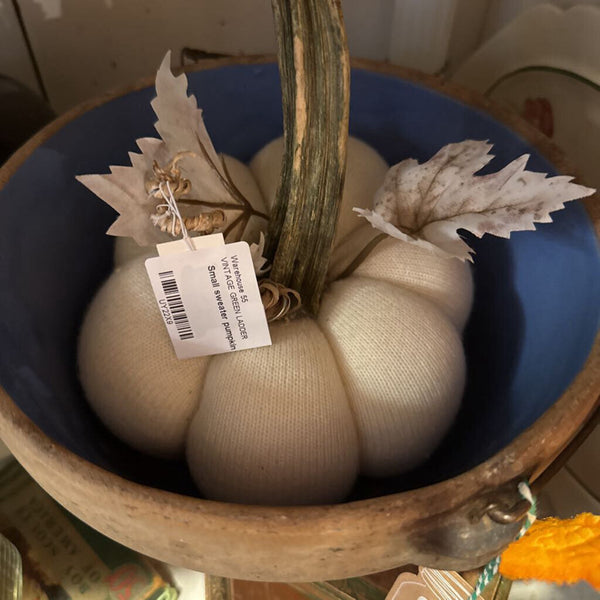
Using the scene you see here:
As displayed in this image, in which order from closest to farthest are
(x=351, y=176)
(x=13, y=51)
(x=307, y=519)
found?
(x=307, y=519)
(x=351, y=176)
(x=13, y=51)

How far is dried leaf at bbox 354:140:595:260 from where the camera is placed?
450mm

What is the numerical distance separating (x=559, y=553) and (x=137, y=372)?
360 millimetres

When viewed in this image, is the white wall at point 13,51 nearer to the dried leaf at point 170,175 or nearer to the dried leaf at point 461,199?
the dried leaf at point 170,175

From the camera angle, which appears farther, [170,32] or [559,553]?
[170,32]

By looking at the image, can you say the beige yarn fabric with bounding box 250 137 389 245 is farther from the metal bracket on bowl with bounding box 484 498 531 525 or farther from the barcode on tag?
the metal bracket on bowl with bounding box 484 498 531 525

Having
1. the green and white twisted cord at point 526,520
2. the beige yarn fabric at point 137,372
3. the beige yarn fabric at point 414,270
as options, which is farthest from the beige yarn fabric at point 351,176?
the green and white twisted cord at point 526,520

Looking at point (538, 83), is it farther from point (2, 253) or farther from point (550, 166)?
point (2, 253)

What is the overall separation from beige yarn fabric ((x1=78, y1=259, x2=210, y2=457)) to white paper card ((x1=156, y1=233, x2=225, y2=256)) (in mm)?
81

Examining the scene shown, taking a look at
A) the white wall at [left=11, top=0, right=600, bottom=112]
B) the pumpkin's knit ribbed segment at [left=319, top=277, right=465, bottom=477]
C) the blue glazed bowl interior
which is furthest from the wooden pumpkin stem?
the white wall at [left=11, top=0, right=600, bottom=112]

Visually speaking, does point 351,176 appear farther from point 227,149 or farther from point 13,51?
point 13,51

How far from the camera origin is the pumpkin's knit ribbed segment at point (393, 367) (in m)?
0.47

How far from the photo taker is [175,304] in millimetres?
445

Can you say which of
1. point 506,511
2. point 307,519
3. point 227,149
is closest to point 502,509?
point 506,511

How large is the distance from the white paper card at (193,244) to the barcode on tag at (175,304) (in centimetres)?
2
